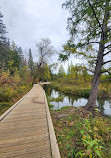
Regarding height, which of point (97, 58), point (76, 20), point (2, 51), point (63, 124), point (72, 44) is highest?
point (2, 51)

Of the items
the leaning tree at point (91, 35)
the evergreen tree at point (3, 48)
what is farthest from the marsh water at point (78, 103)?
the evergreen tree at point (3, 48)

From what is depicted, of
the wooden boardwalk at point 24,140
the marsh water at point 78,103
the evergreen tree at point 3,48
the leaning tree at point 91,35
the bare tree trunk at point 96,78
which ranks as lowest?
the marsh water at point 78,103

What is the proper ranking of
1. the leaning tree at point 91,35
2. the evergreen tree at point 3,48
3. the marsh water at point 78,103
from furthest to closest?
the evergreen tree at point 3,48
the marsh water at point 78,103
the leaning tree at point 91,35

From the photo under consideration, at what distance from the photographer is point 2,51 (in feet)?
61.2

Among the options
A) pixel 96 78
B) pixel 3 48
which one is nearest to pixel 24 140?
pixel 96 78

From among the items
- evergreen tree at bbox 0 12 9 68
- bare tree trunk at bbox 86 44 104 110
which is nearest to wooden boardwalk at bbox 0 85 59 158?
bare tree trunk at bbox 86 44 104 110

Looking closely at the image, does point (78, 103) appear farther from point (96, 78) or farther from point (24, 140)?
point (24, 140)

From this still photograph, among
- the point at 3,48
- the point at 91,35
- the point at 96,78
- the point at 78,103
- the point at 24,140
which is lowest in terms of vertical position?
the point at 78,103

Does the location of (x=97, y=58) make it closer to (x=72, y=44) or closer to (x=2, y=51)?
(x=72, y=44)

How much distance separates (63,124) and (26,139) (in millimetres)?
1988

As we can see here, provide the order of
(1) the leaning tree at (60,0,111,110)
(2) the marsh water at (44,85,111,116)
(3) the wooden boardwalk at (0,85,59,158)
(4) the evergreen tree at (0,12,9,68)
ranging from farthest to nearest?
(4) the evergreen tree at (0,12,9,68), (2) the marsh water at (44,85,111,116), (1) the leaning tree at (60,0,111,110), (3) the wooden boardwalk at (0,85,59,158)

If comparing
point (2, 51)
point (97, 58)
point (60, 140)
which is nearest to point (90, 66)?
point (97, 58)

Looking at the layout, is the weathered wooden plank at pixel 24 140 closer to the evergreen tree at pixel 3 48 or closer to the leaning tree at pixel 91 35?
the leaning tree at pixel 91 35

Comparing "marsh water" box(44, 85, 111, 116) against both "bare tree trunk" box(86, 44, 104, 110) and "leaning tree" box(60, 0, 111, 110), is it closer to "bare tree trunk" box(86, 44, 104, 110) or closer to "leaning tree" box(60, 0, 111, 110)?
"bare tree trunk" box(86, 44, 104, 110)
